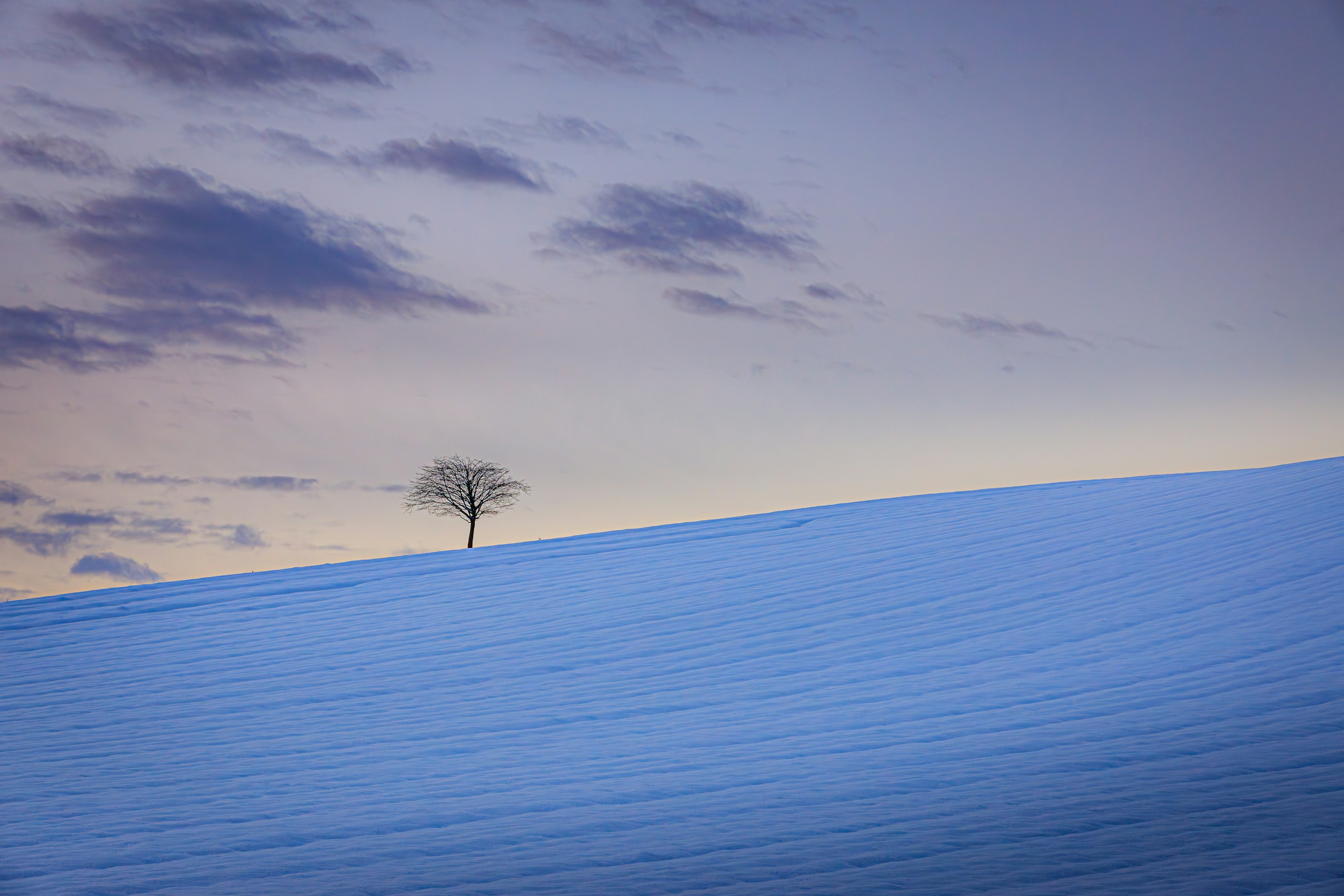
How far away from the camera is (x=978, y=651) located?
25.0 ft

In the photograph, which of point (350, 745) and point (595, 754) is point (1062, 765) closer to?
point (595, 754)

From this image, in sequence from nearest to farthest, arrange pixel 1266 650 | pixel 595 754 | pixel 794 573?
pixel 595 754 → pixel 1266 650 → pixel 794 573

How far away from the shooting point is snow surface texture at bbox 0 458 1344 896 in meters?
4.16


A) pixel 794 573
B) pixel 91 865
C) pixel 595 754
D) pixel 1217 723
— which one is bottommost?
pixel 91 865

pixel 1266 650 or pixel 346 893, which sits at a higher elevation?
pixel 1266 650

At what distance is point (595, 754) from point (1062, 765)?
2.97 m

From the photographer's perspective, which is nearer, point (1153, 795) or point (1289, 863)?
point (1289, 863)

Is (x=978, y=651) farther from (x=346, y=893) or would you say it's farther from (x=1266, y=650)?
(x=346, y=893)

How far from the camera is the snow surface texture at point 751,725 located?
13.6 ft

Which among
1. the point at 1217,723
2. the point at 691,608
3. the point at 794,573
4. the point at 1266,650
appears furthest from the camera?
the point at 794,573

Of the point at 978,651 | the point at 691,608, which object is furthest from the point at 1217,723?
the point at 691,608

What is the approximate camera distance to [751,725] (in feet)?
20.8

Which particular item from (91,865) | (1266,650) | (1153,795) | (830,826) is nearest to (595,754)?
(830,826)

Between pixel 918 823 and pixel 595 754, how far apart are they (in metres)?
2.44
